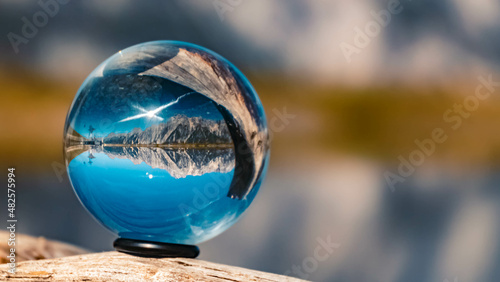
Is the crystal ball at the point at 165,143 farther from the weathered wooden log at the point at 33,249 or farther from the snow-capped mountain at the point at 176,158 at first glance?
the weathered wooden log at the point at 33,249

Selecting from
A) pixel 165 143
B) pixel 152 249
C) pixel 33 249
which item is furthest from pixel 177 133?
pixel 33 249

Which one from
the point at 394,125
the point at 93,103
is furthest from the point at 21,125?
the point at 394,125

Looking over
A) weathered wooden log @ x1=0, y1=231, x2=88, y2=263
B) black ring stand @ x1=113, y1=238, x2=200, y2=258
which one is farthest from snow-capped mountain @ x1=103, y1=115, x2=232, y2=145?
weathered wooden log @ x1=0, y1=231, x2=88, y2=263

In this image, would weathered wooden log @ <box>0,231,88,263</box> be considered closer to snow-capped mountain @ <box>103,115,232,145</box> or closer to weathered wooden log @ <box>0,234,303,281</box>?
weathered wooden log @ <box>0,234,303,281</box>

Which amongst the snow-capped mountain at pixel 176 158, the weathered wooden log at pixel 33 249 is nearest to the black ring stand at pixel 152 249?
the snow-capped mountain at pixel 176 158

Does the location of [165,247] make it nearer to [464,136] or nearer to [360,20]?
[360,20]
